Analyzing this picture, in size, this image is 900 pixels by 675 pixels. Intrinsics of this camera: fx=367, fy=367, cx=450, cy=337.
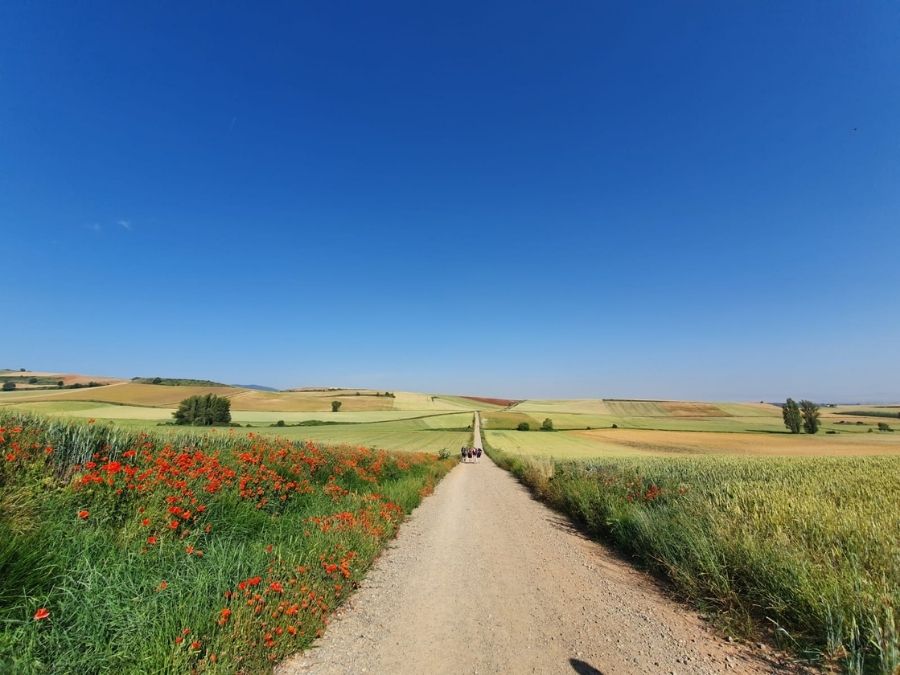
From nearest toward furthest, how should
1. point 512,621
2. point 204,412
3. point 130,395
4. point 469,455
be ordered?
1. point 512,621
2. point 469,455
3. point 204,412
4. point 130,395

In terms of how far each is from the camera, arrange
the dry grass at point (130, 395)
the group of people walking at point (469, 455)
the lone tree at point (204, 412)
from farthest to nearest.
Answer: the dry grass at point (130, 395) < the lone tree at point (204, 412) < the group of people walking at point (469, 455)

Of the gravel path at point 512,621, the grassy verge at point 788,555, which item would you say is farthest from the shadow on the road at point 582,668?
the grassy verge at point 788,555

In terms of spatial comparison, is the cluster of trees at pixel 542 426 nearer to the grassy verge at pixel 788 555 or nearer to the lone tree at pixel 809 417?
the lone tree at pixel 809 417

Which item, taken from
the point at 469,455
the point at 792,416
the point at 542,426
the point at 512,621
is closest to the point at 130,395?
the point at 469,455

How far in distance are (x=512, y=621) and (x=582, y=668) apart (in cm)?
115

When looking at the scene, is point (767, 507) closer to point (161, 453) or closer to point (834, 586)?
point (834, 586)

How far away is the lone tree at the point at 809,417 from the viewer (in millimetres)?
68062

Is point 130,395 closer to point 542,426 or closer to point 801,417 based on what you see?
point 542,426

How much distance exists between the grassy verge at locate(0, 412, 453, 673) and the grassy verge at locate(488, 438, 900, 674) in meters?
5.36

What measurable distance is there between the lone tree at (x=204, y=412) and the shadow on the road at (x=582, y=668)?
215ft

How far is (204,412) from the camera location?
58.1m

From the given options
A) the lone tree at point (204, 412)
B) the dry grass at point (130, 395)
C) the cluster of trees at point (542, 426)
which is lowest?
the cluster of trees at point (542, 426)

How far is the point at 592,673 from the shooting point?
3.86m

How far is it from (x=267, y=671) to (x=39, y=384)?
389ft
